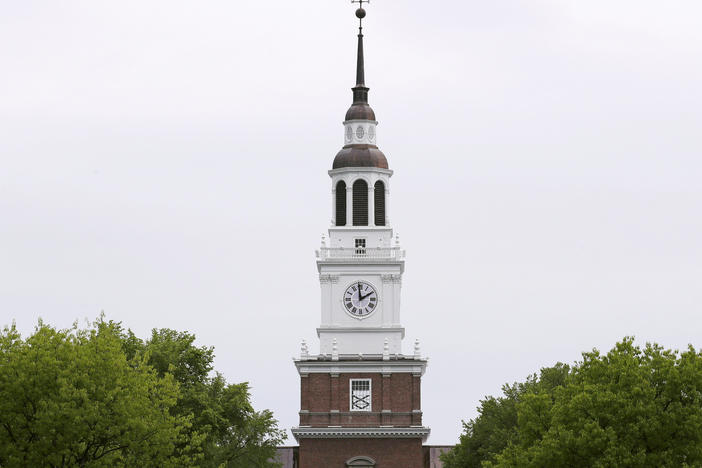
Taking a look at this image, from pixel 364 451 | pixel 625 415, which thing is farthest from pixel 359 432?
pixel 625 415

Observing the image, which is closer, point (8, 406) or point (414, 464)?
point (8, 406)

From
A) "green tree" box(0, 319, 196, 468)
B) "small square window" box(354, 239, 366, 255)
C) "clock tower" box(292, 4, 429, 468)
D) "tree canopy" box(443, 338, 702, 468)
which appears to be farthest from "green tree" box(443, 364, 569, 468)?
"green tree" box(0, 319, 196, 468)

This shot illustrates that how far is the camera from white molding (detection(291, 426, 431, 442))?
330 feet

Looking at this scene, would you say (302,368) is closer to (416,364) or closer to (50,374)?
(416,364)

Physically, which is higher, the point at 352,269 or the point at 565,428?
the point at 352,269

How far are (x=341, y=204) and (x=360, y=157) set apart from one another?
117 inches

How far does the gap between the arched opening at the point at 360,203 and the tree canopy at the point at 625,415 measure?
30.1 meters

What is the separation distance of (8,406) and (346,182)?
131 feet

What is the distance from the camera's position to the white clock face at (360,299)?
103438mm

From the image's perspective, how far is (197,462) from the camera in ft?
292

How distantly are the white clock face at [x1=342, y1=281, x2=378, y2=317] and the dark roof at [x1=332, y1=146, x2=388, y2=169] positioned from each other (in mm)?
6926

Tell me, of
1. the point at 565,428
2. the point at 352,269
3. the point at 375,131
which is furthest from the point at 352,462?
the point at 565,428

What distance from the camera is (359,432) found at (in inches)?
3959

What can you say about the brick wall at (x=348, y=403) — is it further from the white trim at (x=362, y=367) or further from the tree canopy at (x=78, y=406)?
the tree canopy at (x=78, y=406)
